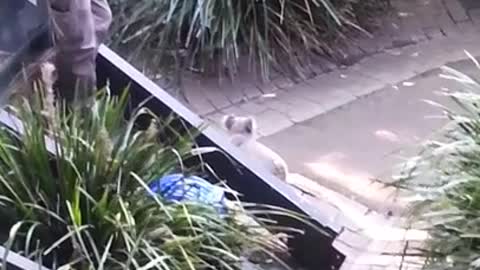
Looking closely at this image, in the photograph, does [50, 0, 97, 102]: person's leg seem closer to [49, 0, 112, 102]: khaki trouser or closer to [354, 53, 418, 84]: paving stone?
[49, 0, 112, 102]: khaki trouser

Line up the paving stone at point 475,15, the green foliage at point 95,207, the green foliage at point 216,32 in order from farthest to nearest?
the paving stone at point 475,15 < the green foliage at point 216,32 < the green foliage at point 95,207

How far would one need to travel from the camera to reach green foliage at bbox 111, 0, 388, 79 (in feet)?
21.4

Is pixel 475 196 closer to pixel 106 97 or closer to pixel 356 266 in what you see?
pixel 356 266

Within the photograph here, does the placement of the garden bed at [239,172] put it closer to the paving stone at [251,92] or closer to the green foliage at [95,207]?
the green foliage at [95,207]

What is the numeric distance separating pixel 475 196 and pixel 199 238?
2.87 feet

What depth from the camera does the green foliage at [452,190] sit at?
3600 millimetres

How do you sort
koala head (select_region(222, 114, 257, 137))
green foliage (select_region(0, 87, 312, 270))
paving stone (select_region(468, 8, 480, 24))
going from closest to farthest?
green foliage (select_region(0, 87, 312, 270)) < koala head (select_region(222, 114, 257, 137)) < paving stone (select_region(468, 8, 480, 24))

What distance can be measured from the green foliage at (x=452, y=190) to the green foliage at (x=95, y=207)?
590 mm

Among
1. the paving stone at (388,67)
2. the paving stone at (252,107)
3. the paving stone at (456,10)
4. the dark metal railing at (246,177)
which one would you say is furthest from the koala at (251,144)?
the paving stone at (456,10)

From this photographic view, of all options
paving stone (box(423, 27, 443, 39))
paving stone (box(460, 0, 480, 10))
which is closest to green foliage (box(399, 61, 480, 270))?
paving stone (box(423, 27, 443, 39))

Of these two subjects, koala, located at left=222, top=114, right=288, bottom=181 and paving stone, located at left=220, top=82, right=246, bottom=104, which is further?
paving stone, located at left=220, top=82, right=246, bottom=104

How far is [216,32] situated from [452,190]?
10.0ft

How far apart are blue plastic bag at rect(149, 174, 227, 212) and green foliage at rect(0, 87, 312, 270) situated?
3cm

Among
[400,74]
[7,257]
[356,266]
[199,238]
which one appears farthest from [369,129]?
[7,257]
